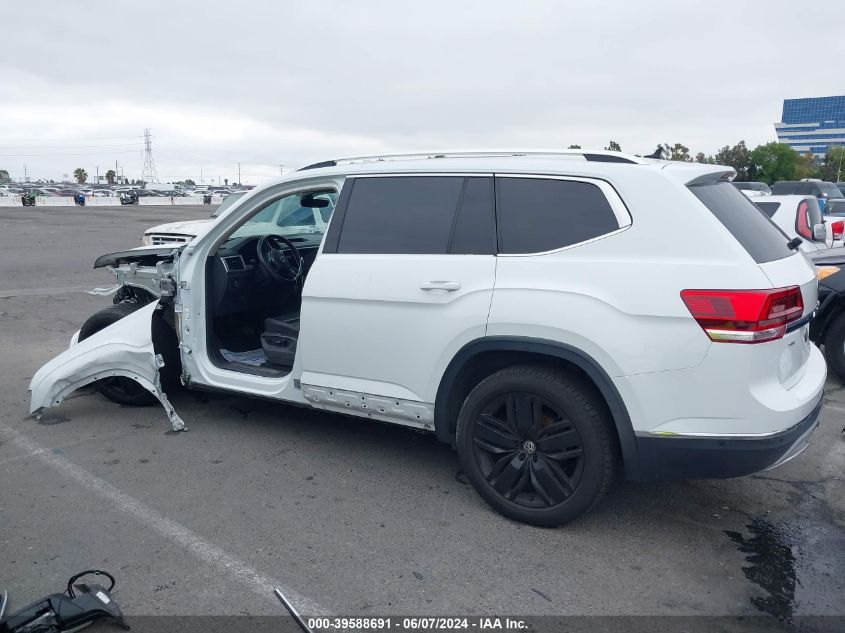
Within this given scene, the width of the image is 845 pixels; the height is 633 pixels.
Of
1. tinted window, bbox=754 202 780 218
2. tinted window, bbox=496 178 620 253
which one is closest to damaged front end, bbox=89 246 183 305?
tinted window, bbox=496 178 620 253

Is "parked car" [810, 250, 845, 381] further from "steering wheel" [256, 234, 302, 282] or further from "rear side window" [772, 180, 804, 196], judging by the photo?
"rear side window" [772, 180, 804, 196]

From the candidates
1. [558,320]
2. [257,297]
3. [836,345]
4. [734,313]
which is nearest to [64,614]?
[558,320]

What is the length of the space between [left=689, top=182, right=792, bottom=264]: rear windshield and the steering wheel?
10.9 feet

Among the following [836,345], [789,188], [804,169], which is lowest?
[836,345]

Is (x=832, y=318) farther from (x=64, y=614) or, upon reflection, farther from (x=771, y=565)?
(x=64, y=614)

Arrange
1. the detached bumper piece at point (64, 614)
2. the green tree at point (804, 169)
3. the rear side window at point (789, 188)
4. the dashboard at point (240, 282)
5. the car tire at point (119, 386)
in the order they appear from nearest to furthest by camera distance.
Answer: the detached bumper piece at point (64, 614)
the dashboard at point (240, 282)
the car tire at point (119, 386)
the rear side window at point (789, 188)
the green tree at point (804, 169)

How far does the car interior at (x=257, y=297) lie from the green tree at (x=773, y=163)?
5797cm

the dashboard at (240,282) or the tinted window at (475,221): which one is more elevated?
the tinted window at (475,221)

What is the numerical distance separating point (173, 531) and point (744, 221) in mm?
3297

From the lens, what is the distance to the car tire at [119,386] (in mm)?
5582

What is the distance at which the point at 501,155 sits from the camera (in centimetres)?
404

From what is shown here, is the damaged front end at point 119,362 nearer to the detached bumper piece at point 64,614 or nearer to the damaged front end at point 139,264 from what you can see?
the damaged front end at point 139,264

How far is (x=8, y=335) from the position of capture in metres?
8.27

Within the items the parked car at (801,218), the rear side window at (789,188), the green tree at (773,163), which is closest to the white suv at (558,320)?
the parked car at (801,218)
